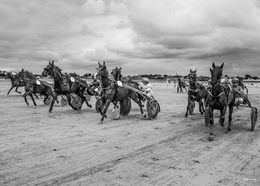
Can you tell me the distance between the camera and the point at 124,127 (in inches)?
422

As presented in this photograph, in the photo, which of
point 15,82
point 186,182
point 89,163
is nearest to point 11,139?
point 89,163

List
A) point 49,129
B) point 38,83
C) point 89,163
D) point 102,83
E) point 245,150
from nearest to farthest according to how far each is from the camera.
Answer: point 89,163 → point 245,150 → point 49,129 → point 102,83 → point 38,83

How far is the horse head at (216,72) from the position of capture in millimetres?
9109

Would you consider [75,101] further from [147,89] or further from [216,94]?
[216,94]

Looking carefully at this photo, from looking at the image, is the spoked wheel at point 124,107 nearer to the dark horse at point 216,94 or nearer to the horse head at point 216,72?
the dark horse at point 216,94

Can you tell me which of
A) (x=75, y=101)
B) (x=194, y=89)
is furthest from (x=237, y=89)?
(x=75, y=101)

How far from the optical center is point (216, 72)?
912 cm

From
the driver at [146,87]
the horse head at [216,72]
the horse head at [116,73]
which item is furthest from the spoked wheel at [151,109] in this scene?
the horse head at [216,72]

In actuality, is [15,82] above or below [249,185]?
above

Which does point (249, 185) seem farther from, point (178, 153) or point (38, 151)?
point (38, 151)

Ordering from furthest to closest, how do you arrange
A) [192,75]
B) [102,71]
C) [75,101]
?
1. [75,101]
2. [192,75]
3. [102,71]

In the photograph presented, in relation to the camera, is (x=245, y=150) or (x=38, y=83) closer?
(x=245, y=150)

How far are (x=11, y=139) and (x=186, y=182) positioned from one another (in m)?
5.56

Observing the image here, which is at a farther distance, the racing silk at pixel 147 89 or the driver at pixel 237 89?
the racing silk at pixel 147 89
